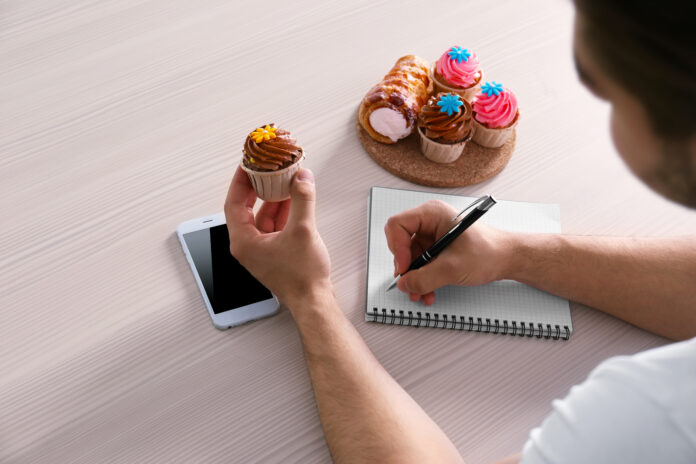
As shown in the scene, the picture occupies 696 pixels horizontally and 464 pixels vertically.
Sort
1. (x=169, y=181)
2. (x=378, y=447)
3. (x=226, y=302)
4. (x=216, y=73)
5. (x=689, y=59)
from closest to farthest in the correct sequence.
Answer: (x=689, y=59)
(x=378, y=447)
(x=226, y=302)
(x=169, y=181)
(x=216, y=73)

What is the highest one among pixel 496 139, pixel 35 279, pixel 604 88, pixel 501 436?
pixel 604 88

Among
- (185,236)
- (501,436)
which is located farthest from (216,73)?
(501,436)

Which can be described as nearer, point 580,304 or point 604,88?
point 604,88

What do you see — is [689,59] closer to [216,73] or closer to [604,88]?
[604,88]

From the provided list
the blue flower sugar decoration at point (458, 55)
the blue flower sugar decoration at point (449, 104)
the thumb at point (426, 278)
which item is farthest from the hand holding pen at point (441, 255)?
the blue flower sugar decoration at point (458, 55)

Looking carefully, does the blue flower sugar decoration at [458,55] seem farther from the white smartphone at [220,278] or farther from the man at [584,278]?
the white smartphone at [220,278]

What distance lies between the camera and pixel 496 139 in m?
1.15

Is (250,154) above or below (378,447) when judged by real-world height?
above

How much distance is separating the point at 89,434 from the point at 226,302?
9.9 inches

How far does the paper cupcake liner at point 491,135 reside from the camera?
1.13 m

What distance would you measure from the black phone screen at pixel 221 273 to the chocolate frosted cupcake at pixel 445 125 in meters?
0.40

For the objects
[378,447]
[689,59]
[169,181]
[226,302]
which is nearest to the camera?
[689,59]

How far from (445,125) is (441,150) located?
1.8 inches

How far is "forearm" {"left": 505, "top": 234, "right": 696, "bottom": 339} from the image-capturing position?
3.09ft
